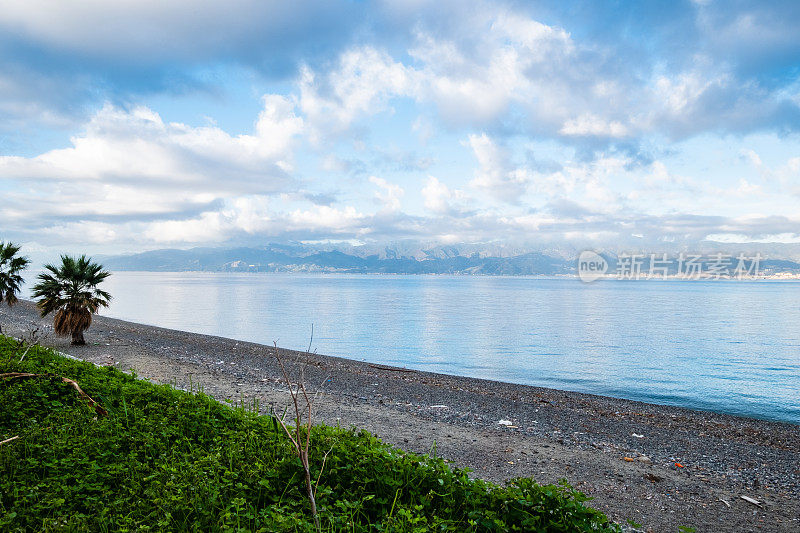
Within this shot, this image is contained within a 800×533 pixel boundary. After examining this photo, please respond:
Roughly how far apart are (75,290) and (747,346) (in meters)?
52.5

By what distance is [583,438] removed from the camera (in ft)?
39.2

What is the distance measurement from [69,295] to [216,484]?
2233cm

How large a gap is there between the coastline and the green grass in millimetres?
3105

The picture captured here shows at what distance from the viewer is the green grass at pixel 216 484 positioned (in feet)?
13.0

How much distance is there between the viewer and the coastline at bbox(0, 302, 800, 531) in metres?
7.87

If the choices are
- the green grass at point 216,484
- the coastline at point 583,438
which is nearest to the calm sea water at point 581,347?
the coastline at point 583,438

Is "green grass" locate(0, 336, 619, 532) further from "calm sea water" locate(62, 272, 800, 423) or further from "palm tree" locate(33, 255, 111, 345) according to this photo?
"calm sea water" locate(62, 272, 800, 423)

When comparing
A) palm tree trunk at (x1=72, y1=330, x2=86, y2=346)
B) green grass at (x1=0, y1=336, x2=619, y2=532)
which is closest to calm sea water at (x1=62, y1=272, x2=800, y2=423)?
palm tree trunk at (x1=72, y1=330, x2=86, y2=346)

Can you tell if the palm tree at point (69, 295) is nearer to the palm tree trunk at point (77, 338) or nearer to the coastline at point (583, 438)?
the palm tree trunk at point (77, 338)

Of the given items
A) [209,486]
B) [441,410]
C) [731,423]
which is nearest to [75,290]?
[441,410]

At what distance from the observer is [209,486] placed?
445 cm

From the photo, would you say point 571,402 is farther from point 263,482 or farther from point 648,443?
point 263,482

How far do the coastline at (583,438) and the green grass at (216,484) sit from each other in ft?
10.2

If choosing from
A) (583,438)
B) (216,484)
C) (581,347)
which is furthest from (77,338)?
(581,347)
